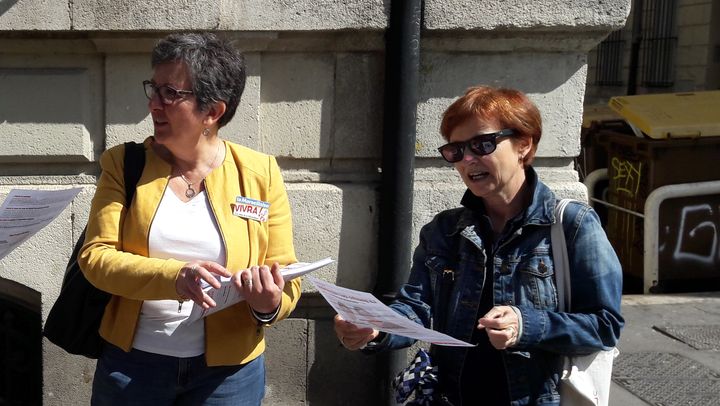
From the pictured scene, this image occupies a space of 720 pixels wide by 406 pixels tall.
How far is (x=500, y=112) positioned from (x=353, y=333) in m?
0.70

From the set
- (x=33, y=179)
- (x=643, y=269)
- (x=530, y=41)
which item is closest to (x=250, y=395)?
(x=33, y=179)

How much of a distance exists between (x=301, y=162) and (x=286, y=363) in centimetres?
96

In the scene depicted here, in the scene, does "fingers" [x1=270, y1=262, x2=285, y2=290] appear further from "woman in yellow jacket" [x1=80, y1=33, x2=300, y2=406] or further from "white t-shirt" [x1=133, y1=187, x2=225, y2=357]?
"white t-shirt" [x1=133, y1=187, x2=225, y2=357]

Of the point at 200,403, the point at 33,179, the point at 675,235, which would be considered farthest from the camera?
the point at 675,235

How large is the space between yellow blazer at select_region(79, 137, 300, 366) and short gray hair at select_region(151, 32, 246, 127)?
22 centimetres

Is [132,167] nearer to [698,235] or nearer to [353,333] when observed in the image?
[353,333]

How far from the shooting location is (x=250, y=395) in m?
2.85

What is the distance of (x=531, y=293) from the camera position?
246 cm

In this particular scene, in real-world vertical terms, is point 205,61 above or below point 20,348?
above

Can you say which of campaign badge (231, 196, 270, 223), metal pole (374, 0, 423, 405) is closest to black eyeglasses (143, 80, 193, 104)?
campaign badge (231, 196, 270, 223)

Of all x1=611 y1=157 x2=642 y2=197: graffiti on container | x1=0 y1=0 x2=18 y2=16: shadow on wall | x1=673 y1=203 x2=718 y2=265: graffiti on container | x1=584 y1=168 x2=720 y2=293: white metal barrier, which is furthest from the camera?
x1=611 y1=157 x2=642 y2=197: graffiti on container

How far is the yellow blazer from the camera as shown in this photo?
260cm

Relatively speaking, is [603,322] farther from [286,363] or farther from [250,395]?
[286,363]

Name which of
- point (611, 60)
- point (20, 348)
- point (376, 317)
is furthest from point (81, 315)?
point (611, 60)
